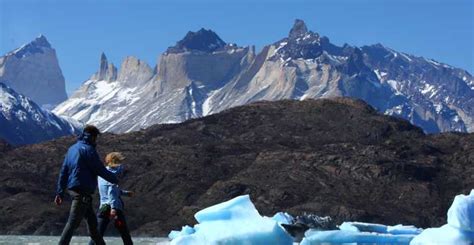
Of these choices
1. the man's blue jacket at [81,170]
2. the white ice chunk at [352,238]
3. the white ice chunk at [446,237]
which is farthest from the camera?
the white ice chunk at [352,238]

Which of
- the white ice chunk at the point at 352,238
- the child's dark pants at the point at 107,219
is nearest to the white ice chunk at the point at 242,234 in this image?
the child's dark pants at the point at 107,219

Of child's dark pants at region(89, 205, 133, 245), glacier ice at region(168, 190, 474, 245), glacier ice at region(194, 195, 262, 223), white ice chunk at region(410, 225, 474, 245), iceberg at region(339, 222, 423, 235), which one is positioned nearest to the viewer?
child's dark pants at region(89, 205, 133, 245)

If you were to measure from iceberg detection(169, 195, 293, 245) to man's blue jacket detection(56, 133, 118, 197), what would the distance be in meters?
7.19

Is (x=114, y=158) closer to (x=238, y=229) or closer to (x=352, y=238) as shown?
(x=238, y=229)

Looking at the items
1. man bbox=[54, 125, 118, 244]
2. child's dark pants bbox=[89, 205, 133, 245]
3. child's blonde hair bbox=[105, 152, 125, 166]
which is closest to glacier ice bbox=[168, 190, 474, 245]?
child's dark pants bbox=[89, 205, 133, 245]

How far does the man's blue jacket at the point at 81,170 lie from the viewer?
1914 centimetres

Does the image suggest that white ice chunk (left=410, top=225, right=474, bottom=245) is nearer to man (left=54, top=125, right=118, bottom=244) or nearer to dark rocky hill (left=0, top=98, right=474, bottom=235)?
man (left=54, top=125, right=118, bottom=244)

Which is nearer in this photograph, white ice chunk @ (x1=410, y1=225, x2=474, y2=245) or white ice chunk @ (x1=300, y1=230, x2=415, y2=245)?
white ice chunk @ (x1=410, y1=225, x2=474, y2=245)

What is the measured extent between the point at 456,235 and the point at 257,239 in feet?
18.9

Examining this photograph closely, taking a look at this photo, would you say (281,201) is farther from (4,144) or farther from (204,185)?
(4,144)

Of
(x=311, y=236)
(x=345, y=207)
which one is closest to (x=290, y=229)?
(x=311, y=236)

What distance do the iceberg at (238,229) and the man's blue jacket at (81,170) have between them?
7192mm

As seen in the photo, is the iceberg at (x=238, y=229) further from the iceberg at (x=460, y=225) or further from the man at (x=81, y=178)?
the man at (x=81, y=178)

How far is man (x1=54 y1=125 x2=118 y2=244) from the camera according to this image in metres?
19.0
